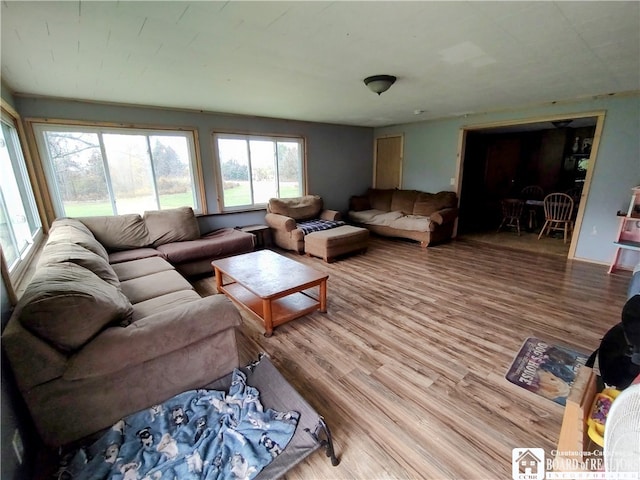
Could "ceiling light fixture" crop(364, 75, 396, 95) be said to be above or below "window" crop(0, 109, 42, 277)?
above

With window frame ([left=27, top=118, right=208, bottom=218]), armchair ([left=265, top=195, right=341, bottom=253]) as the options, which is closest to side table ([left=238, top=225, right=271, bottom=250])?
armchair ([left=265, top=195, right=341, bottom=253])

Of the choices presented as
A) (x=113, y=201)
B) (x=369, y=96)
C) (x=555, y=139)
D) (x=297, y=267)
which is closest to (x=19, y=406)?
(x=297, y=267)

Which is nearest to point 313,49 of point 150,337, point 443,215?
point 150,337

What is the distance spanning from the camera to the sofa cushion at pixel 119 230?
10.9 feet

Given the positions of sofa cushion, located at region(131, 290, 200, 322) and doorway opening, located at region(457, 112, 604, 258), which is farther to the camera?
doorway opening, located at region(457, 112, 604, 258)

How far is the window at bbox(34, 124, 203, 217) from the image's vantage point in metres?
3.33

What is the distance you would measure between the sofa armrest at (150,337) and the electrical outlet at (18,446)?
25 cm

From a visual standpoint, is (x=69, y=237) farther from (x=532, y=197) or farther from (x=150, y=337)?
(x=532, y=197)

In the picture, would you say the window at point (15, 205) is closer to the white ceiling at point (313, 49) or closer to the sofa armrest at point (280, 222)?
the white ceiling at point (313, 49)

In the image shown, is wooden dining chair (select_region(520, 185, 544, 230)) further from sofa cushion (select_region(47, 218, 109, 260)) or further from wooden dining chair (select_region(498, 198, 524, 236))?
sofa cushion (select_region(47, 218, 109, 260))

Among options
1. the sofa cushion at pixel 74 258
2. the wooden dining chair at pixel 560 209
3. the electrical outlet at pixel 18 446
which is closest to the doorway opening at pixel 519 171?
the wooden dining chair at pixel 560 209

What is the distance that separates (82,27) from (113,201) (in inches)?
103

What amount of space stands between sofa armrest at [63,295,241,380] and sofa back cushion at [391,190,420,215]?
15.1 feet

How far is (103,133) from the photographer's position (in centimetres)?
352
